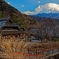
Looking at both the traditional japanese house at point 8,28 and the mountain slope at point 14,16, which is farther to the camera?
the mountain slope at point 14,16

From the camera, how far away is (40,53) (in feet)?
40.6

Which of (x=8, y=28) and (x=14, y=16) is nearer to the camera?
(x=8, y=28)

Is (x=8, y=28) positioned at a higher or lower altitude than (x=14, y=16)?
lower

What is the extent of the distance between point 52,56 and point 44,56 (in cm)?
79

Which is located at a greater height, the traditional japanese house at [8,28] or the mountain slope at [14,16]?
the mountain slope at [14,16]

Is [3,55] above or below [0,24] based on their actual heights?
below

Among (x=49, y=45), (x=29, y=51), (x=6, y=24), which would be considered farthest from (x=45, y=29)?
(x=29, y=51)

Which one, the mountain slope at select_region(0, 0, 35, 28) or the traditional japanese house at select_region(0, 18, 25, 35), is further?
the mountain slope at select_region(0, 0, 35, 28)

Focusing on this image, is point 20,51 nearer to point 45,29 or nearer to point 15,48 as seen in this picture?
point 15,48

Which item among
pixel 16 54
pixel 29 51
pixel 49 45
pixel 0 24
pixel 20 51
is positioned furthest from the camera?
pixel 0 24

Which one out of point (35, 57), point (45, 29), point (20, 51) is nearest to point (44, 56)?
point (35, 57)

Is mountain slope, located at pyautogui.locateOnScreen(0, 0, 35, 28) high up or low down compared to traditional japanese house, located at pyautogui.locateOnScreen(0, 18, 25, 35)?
up

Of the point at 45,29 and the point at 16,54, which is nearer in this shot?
the point at 16,54

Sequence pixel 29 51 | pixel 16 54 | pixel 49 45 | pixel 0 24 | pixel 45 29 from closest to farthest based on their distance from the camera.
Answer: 1. pixel 16 54
2. pixel 29 51
3. pixel 49 45
4. pixel 0 24
5. pixel 45 29
